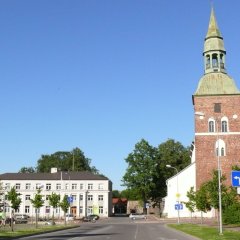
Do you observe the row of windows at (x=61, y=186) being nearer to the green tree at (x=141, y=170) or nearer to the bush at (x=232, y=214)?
the green tree at (x=141, y=170)

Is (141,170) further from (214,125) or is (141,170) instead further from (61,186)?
(214,125)

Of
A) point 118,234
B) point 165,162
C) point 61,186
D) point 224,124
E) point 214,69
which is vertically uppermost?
point 214,69

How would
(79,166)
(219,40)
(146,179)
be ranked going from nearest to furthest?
(219,40) < (146,179) < (79,166)

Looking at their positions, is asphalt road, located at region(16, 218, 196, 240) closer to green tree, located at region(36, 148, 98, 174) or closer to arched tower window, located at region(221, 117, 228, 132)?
arched tower window, located at region(221, 117, 228, 132)

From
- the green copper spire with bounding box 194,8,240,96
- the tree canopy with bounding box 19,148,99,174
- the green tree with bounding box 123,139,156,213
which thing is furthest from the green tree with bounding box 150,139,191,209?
the tree canopy with bounding box 19,148,99,174

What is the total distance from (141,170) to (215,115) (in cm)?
3420

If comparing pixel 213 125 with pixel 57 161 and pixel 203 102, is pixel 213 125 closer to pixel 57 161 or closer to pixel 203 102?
pixel 203 102

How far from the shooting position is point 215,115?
70.7m

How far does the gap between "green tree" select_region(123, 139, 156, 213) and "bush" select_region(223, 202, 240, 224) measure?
170ft

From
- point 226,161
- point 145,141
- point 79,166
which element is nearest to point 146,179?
point 145,141

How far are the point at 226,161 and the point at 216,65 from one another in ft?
46.7

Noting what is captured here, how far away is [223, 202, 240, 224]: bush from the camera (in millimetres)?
46094

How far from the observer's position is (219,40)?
6844 centimetres

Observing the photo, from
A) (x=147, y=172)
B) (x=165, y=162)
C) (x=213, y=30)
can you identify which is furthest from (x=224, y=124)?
(x=165, y=162)
